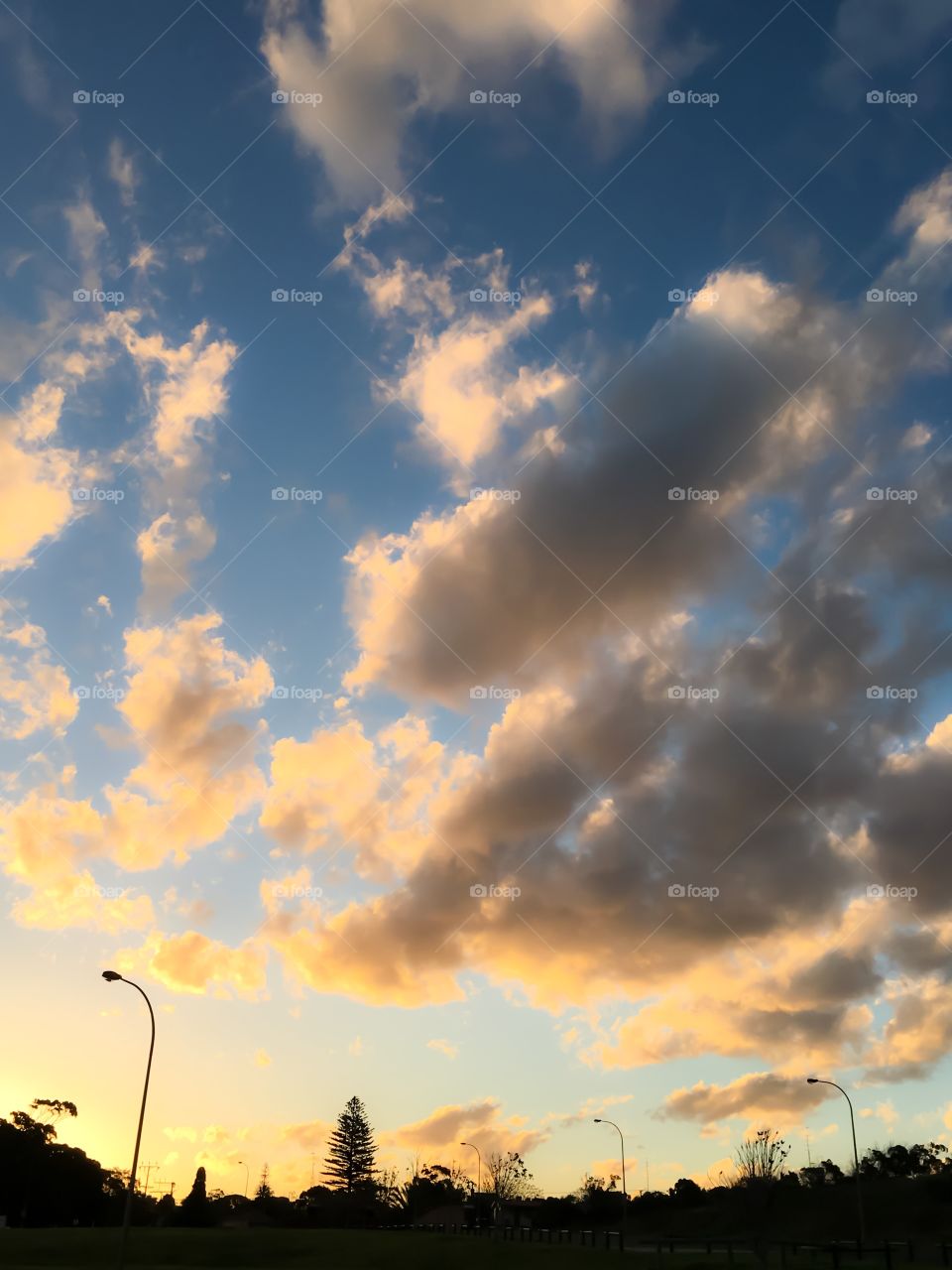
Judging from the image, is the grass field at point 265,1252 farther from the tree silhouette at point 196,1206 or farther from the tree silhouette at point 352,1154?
the tree silhouette at point 352,1154

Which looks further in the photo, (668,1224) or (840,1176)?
(840,1176)

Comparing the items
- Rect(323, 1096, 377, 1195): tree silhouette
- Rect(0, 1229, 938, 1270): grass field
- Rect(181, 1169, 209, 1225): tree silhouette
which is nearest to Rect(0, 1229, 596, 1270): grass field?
Rect(0, 1229, 938, 1270): grass field

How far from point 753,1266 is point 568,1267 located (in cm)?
831

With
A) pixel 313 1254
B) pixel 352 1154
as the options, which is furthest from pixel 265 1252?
pixel 352 1154

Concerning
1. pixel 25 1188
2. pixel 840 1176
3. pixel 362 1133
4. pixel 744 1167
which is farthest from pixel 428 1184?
pixel 744 1167

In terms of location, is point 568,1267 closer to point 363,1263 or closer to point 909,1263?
point 363,1263

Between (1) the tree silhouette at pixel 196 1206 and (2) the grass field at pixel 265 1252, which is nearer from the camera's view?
(2) the grass field at pixel 265 1252

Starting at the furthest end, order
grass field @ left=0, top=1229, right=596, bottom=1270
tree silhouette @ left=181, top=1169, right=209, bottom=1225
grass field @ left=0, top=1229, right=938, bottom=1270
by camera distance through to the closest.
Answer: tree silhouette @ left=181, top=1169, right=209, bottom=1225 < grass field @ left=0, top=1229, right=596, bottom=1270 < grass field @ left=0, top=1229, right=938, bottom=1270

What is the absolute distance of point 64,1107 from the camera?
12431cm

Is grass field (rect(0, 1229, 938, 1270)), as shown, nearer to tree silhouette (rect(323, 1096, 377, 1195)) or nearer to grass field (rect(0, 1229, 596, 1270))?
grass field (rect(0, 1229, 596, 1270))

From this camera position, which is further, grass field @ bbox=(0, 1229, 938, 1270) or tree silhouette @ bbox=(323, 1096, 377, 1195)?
tree silhouette @ bbox=(323, 1096, 377, 1195)

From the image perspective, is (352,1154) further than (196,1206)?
Yes

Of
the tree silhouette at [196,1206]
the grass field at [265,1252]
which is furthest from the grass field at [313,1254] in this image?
the tree silhouette at [196,1206]

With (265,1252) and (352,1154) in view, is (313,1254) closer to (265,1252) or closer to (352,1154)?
(265,1252)
